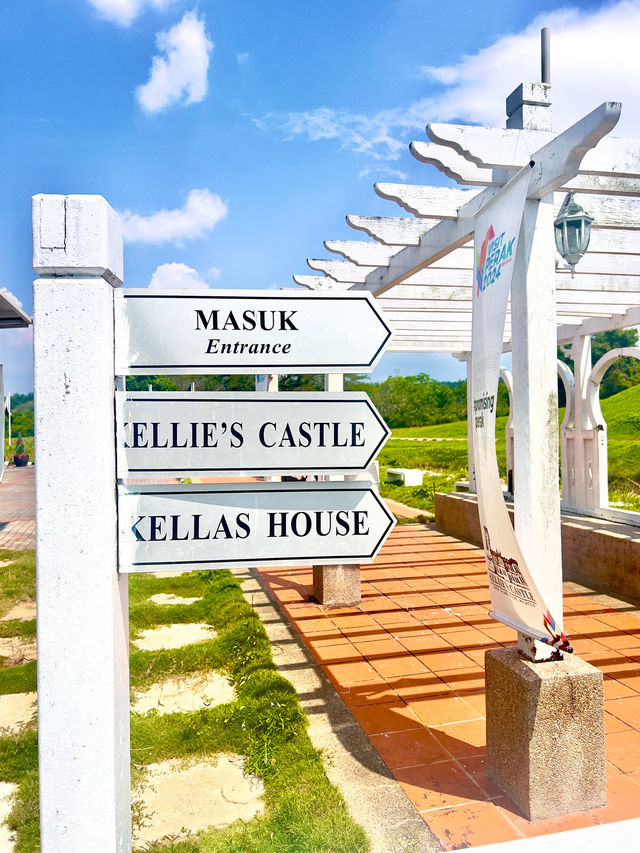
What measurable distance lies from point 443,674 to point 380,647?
0.72 metres

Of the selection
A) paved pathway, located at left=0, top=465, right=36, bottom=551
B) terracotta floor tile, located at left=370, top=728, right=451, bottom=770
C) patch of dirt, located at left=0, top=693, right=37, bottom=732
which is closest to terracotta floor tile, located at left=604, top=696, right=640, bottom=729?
terracotta floor tile, located at left=370, top=728, right=451, bottom=770

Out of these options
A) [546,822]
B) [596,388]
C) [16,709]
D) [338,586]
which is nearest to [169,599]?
[338,586]

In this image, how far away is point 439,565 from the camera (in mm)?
8500

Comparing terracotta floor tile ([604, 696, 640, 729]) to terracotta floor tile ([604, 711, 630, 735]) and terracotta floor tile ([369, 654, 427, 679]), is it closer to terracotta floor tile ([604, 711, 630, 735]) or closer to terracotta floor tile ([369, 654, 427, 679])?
terracotta floor tile ([604, 711, 630, 735])

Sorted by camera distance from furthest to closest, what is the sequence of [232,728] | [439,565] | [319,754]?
[439,565] < [232,728] < [319,754]

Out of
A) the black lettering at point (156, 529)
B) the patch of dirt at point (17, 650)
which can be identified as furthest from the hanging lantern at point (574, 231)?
the patch of dirt at point (17, 650)

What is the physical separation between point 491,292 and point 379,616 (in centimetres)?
412

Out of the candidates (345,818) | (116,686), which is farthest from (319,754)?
(116,686)

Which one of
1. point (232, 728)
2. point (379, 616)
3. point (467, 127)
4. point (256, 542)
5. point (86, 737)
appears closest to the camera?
point (86, 737)

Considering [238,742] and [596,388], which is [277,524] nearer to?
[238,742]

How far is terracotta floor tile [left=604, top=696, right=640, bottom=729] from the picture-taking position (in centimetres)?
394

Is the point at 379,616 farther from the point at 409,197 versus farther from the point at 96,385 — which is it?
the point at 96,385

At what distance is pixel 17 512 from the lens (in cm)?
1566

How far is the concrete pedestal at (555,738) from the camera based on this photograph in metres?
2.95
